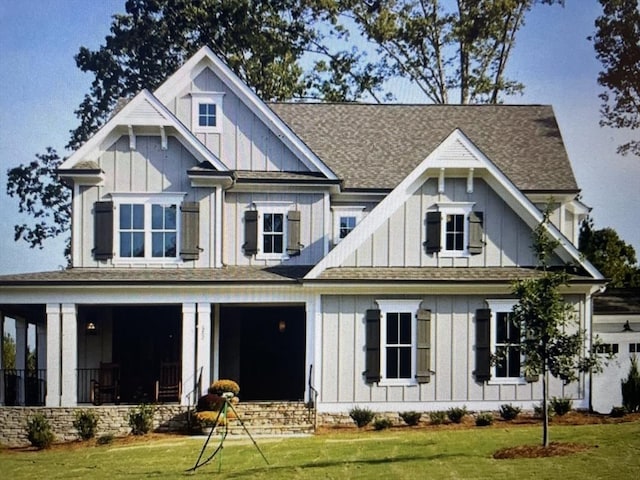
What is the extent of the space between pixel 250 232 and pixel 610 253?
326 inches

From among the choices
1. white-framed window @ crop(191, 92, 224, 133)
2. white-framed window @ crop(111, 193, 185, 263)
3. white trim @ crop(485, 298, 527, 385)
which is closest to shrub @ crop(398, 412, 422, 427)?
white trim @ crop(485, 298, 527, 385)

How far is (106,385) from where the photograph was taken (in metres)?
22.9

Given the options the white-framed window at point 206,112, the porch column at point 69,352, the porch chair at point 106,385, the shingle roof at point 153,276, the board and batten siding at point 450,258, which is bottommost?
the porch chair at point 106,385

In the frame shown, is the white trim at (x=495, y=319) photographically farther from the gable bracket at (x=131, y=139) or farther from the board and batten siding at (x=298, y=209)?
the gable bracket at (x=131, y=139)

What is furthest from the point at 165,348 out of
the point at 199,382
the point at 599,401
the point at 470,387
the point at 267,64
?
the point at 267,64

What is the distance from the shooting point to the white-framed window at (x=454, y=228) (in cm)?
2210

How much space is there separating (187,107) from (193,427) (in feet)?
24.3

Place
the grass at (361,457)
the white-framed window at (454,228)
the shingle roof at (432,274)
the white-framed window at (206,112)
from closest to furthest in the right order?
the grass at (361,457), the shingle roof at (432,274), the white-framed window at (454,228), the white-framed window at (206,112)

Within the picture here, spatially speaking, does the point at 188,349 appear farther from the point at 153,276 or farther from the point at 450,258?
the point at 450,258

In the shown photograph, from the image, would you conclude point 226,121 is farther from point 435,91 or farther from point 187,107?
point 435,91

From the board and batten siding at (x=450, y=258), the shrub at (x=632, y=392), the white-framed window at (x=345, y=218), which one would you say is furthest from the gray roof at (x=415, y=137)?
the shrub at (x=632, y=392)

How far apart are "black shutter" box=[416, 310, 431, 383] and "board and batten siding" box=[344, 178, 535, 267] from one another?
3.72 ft

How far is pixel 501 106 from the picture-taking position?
27.3 metres

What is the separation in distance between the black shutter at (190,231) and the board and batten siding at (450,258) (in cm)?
356
